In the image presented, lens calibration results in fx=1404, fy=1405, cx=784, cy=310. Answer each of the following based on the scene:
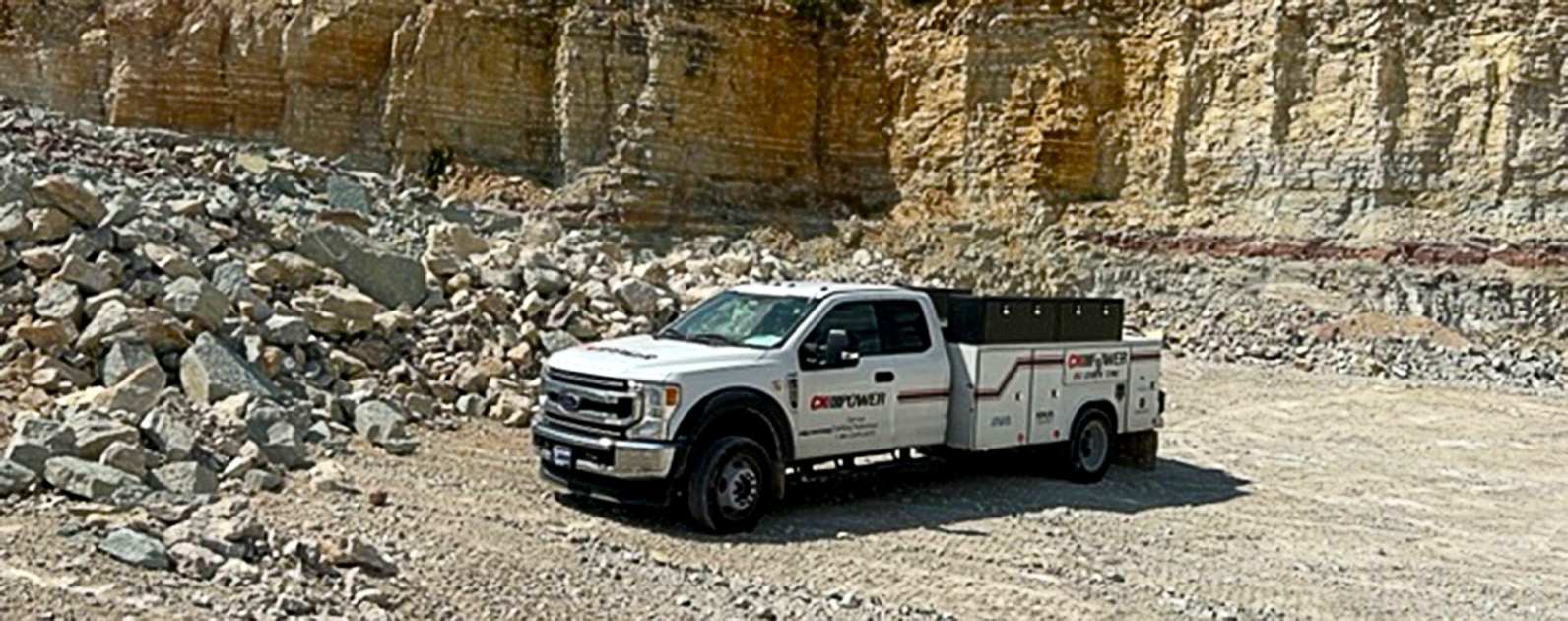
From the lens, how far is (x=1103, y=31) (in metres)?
37.1

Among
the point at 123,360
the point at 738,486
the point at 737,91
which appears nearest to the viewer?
the point at 738,486

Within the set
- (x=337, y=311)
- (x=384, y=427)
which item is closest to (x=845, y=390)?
(x=384, y=427)

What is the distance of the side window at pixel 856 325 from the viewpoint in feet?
36.4

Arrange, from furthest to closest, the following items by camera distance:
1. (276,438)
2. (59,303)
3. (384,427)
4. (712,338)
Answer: (384,427), (59,303), (712,338), (276,438)

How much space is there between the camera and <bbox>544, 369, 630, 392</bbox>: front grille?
10070 millimetres

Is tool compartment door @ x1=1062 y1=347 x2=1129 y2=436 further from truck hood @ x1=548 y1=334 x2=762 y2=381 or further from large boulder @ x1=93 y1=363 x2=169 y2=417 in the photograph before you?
→ large boulder @ x1=93 y1=363 x2=169 y2=417

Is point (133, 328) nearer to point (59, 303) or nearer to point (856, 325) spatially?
point (59, 303)

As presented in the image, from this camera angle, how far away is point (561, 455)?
34.2ft

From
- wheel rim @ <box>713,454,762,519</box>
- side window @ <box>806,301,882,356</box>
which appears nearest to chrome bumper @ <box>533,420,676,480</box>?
wheel rim @ <box>713,454,762,519</box>

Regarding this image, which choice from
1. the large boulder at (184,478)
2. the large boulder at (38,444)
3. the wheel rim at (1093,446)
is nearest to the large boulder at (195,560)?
the large boulder at (184,478)

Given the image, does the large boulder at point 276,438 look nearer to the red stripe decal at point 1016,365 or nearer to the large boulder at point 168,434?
the large boulder at point 168,434

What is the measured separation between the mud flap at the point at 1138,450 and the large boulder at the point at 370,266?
752 centimetres

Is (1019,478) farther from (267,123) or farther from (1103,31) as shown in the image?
(267,123)

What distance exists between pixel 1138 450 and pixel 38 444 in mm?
10035
